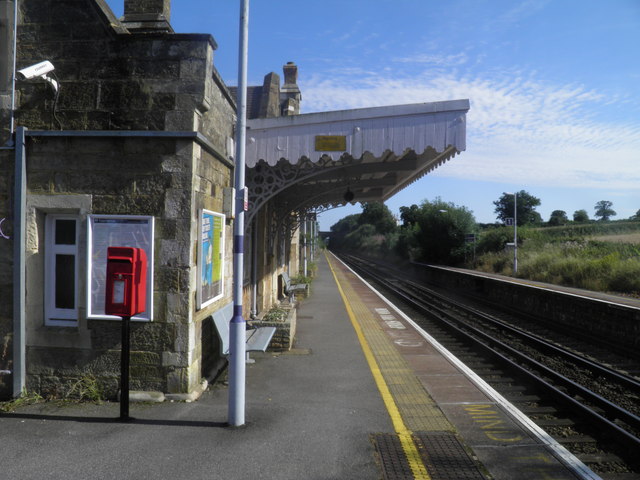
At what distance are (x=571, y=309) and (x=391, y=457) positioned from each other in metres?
12.7

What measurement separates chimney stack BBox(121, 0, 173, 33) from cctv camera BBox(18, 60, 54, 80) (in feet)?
4.01

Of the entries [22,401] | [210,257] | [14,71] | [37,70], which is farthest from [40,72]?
[22,401]

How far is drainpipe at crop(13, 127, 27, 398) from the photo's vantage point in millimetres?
5555

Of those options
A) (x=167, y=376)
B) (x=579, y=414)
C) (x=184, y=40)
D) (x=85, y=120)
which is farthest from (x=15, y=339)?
(x=579, y=414)

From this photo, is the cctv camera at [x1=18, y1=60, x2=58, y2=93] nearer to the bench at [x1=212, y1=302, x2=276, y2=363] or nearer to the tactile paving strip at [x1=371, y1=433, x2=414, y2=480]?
the bench at [x1=212, y1=302, x2=276, y2=363]

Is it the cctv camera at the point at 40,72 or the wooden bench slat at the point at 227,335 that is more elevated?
the cctv camera at the point at 40,72

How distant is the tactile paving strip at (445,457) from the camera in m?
3.96

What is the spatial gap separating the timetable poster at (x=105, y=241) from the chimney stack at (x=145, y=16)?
2577 mm

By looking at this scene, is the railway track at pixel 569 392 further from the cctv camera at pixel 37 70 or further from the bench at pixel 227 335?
the cctv camera at pixel 37 70

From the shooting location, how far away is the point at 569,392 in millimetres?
7543

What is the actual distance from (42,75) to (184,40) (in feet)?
5.34

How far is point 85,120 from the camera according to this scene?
Result: 5.69 m

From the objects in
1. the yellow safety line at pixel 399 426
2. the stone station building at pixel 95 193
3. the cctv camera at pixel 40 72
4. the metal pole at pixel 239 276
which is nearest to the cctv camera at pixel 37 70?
the cctv camera at pixel 40 72

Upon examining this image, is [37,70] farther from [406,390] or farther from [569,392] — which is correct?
[569,392]
